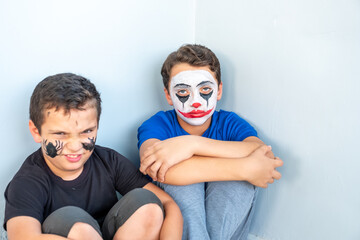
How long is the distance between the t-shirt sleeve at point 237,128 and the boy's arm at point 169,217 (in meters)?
0.34

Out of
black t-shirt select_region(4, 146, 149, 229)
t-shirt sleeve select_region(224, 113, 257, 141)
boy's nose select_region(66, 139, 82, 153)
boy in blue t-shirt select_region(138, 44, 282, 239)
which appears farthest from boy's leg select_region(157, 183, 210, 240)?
boy's nose select_region(66, 139, 82, 153)

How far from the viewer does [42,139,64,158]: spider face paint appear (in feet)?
3.12

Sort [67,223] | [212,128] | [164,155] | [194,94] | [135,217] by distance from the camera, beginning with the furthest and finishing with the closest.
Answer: [212,128]
[194,94]
[164,155]
[135,217]
[67,223]

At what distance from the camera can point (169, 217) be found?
3.31 ft

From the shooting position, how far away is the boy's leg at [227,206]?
43.5 inches

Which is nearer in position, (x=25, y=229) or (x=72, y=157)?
(x=25, y=229)

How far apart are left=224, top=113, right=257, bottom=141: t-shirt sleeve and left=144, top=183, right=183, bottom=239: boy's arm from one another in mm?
342

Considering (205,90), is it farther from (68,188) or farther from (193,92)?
(68,188)

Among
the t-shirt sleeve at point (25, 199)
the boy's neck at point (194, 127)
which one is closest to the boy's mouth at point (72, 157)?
the t-shirt sleeve at point (25, 199)

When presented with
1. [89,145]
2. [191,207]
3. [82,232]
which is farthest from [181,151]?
[82,232]

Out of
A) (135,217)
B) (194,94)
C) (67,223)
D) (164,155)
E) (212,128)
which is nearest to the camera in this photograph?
(67,223)

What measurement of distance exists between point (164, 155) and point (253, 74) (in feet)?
1.56

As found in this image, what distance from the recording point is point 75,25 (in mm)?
1156

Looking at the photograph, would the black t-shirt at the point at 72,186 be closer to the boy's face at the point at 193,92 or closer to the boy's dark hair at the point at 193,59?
the boy's face at the point at 193,92
